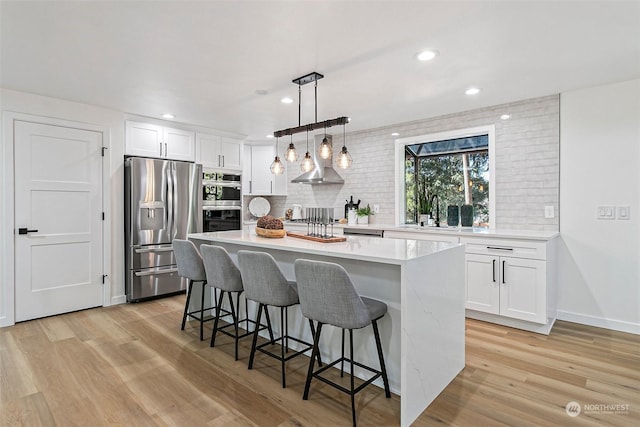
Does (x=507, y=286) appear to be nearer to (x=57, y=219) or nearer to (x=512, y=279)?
(x=512, y=279)

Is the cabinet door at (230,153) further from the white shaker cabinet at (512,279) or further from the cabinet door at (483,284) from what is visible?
the cabinet door at (483,284)

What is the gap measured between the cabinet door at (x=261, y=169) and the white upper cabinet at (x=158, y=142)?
136 centimetres

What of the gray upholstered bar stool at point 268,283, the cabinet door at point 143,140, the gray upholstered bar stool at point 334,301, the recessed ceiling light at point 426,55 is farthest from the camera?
the cabinet door at point 143,140

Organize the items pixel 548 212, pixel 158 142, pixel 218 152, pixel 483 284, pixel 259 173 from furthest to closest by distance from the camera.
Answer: pixel 259 173 → pixel 218 152 → pixel 158 142 → pixel 548 212 → pixel 483 284

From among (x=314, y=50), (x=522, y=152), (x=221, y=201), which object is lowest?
(x=221, y=201)

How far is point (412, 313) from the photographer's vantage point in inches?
74.1

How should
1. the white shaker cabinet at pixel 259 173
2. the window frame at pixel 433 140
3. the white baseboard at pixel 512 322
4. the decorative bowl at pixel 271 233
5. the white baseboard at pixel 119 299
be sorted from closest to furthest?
the decorative bowl at pixel 271 233
the white baseboard at pixel 512 322
the window frame at pixel 433 140
the white baseboard at pixel 119 299
the white shaker cabinet at pixel 259 173

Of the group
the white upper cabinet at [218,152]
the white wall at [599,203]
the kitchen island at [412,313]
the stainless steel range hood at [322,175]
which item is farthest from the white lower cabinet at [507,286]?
the white upper cabinet at [218,152]

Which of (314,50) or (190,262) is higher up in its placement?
(314,50)

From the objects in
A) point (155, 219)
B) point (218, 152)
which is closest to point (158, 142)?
point (218, 152)

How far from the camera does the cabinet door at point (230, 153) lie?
17.5ft

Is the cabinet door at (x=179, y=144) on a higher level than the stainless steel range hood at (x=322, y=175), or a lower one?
higher

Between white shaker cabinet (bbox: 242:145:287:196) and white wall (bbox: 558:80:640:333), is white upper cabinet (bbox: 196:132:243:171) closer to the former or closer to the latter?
white shaker cabinet (bbox: 242:145:287:196)

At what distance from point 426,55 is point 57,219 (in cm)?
411
